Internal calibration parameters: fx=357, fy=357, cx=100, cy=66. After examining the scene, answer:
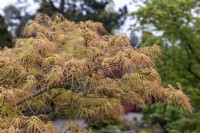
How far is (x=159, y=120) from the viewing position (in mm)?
9000

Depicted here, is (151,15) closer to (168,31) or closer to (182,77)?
(168,31)

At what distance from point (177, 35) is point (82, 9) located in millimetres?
4248

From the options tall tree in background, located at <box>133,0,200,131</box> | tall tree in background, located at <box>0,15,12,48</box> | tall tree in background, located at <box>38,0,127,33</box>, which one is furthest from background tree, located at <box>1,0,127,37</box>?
tall tree in background, located at <box>133,0,200,131</box>

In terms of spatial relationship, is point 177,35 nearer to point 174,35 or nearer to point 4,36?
point 174,35

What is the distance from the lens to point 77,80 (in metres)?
2.89

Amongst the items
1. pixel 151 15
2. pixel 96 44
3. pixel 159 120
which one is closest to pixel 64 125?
pixel 96 44

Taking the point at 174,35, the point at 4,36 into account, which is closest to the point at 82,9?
the point at 4,36

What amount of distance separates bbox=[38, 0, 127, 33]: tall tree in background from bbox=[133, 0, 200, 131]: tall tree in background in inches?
145

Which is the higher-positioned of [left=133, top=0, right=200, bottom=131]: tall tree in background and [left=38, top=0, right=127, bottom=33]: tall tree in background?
[left=38, top=0, right=127, bottom=33]: tall tree in background

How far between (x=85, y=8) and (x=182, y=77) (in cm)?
436

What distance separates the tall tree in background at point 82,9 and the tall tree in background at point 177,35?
367 cm

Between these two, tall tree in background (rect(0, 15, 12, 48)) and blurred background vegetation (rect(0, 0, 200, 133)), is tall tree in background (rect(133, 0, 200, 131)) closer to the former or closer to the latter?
blurred background vegetation (rect(0, 0, 200, 133))

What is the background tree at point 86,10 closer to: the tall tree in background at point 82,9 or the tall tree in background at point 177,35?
the tall tree in background at point 82,9

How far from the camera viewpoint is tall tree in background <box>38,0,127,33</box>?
29.7 ft
